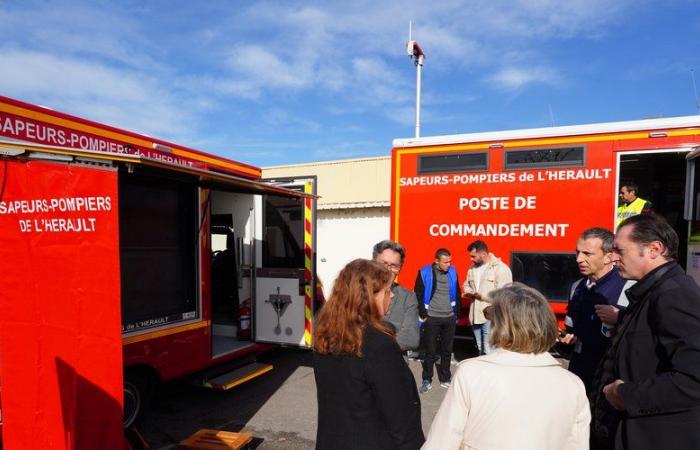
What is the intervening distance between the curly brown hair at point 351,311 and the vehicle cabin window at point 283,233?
3677mm

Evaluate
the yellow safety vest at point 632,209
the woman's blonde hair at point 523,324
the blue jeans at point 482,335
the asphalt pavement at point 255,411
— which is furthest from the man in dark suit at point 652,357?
the yellow safety vest at point 632,209

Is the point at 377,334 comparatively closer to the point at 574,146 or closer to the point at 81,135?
the point at 81,135

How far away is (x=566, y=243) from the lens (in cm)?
526

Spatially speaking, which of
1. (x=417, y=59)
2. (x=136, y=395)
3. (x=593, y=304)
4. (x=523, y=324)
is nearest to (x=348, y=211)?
(x=417, y=59)

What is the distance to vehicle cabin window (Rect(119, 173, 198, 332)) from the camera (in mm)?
3951

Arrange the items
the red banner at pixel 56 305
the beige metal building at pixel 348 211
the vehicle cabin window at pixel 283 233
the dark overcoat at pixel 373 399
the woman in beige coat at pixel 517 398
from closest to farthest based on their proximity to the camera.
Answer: the woman in beige coat at pixel 517 398, the dark overcoat at pixel 373 399, the red banner at pixel 56 305, the vehicle cabin window at pixel 283 233, the beige metal building at pixel 348 211

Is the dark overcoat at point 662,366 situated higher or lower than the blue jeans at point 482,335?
higher

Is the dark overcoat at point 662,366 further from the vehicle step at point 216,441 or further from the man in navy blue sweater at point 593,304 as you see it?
the vehicle step at point 216,441

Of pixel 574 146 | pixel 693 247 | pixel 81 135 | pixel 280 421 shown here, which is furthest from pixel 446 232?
pixel 81 135

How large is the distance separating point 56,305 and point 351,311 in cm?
170

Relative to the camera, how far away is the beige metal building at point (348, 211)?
14.8m

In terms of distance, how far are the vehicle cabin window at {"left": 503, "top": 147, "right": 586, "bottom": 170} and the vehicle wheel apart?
4524 mm

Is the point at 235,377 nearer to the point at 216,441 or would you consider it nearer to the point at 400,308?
the point at 216,441

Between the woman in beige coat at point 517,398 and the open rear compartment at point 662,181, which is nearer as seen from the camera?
the woman in beige coat at point 517,398
